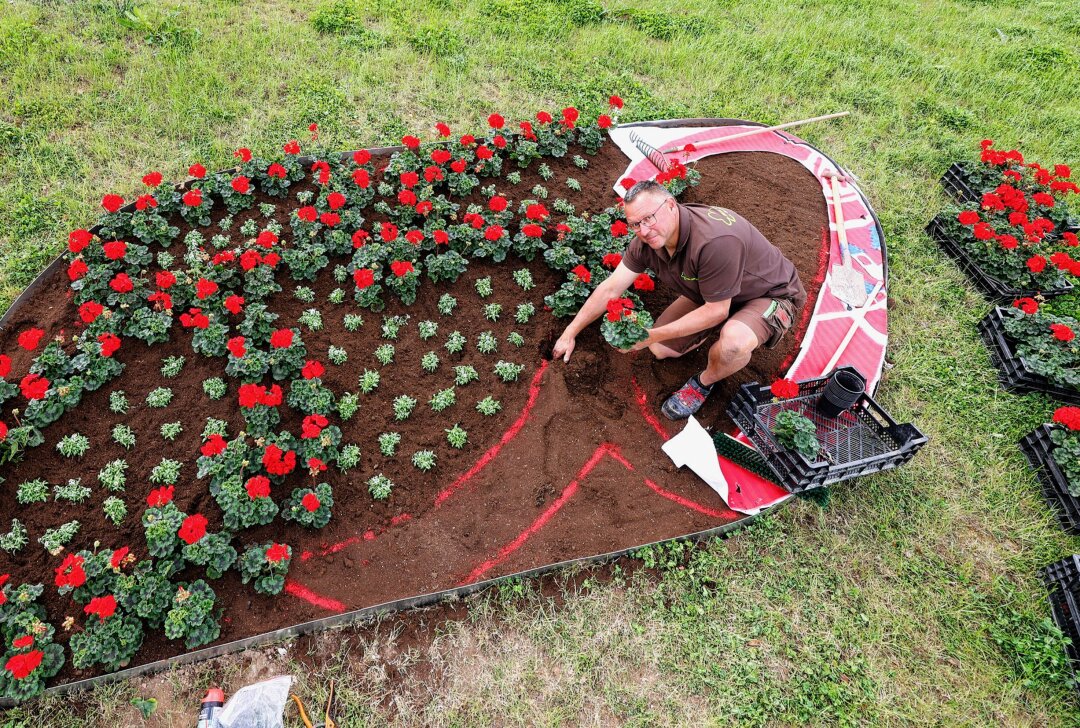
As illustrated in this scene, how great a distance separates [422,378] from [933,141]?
7.94 meters

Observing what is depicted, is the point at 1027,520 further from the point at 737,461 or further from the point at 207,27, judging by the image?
the point at 207,27

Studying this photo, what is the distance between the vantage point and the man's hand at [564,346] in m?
4.59

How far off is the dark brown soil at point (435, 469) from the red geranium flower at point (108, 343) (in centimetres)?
31

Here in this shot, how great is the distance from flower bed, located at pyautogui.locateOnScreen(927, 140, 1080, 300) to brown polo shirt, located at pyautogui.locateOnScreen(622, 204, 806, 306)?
10.3 feet

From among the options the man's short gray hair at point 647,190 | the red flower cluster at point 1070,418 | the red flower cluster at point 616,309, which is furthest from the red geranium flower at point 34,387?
the red flower cluster at point 1070,418

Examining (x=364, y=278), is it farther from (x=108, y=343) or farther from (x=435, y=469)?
(x=108, y=343)

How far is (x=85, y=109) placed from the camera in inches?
250

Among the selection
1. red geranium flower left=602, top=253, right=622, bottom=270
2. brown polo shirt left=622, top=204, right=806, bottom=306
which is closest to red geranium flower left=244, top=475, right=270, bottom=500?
brown polo shirt left=622, top=204, right=806, bottom=306

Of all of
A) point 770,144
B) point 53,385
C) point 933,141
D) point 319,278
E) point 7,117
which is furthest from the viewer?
point 933,141

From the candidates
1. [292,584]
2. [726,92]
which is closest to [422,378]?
[292,584]

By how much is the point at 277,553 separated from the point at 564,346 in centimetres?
253

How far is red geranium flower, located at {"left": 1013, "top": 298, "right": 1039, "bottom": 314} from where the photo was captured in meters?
5.23

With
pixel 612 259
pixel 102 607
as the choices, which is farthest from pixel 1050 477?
pixel 102 607

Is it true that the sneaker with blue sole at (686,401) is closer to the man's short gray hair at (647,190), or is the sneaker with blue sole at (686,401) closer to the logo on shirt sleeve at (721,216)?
the logo on shirt sleeve at (721,216)
